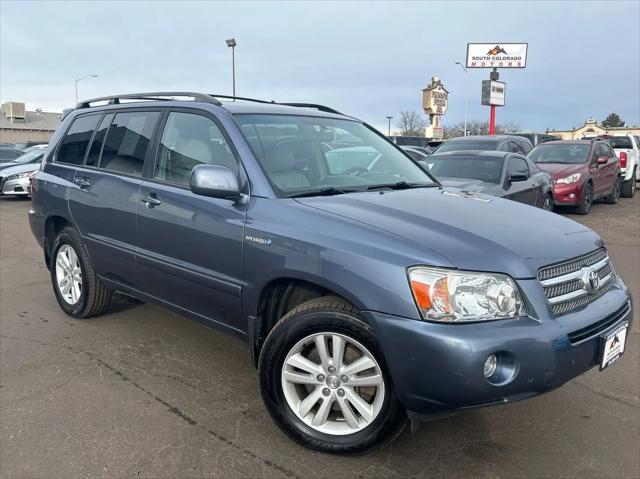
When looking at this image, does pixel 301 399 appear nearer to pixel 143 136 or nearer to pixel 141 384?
pixel 141 384

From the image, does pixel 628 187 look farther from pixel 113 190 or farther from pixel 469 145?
pixel 113 190

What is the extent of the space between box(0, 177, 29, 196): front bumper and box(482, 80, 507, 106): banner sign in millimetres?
20411

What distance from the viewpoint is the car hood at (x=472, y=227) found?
2602 millimetres

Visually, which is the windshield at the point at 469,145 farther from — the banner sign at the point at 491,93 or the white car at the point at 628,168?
the banner sign at the point at 491,93

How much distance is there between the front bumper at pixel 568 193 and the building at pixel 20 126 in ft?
225

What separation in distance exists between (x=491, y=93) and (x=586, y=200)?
16.1m

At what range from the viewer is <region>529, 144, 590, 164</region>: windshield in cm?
1266

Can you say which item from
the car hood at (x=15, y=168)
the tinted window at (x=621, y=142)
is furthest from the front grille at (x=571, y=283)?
the tinted window at (x=621, y=142)

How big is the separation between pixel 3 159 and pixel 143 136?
1682cm

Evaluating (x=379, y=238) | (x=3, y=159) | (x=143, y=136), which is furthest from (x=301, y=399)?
(x=3, y=159)

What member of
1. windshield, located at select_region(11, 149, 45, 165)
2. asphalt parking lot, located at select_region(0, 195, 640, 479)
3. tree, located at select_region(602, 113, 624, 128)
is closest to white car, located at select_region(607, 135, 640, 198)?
asphalt parking lot, located at select_region(0, 195, 640, 479)

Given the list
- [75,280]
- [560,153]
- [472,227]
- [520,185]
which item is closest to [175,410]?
[472,227]

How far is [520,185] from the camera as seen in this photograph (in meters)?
8.96

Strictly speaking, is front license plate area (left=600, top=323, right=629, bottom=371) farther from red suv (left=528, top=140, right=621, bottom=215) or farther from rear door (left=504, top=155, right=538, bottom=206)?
red suv (left=528, top=140, right=621, bottom=215)
